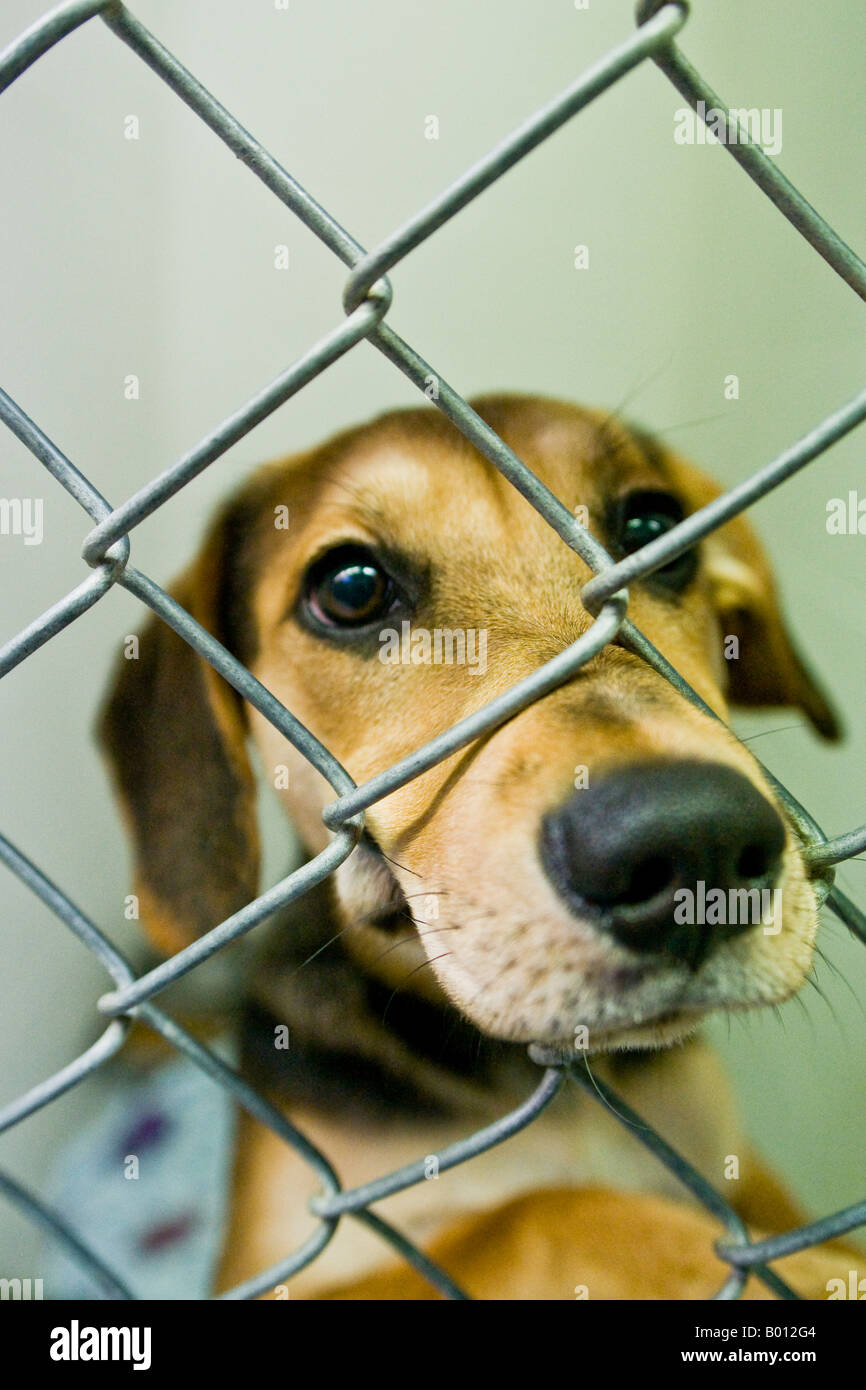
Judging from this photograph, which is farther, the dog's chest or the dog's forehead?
the dog's chest

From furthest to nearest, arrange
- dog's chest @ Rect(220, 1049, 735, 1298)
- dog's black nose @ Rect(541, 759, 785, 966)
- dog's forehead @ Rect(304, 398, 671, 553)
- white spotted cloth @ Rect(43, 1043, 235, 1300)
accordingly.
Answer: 1. white spotted cloth @ Rect(43, 1043, 235, 1300)
2. dog's chest @ Rect(220, 1049, 735, 1298)
3. dog's forehead @ Rect(304, 398, 671, 553)
4. dog's black nose @ Rect(541, 759, 785, 966)

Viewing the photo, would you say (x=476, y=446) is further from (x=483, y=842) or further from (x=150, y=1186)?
(x=150, y=1186)

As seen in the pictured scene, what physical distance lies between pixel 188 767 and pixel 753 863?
1055 mm

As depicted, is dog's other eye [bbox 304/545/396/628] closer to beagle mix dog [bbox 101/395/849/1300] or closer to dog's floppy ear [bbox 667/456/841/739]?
beagle mix dog [bbox 101/395/849/1300]

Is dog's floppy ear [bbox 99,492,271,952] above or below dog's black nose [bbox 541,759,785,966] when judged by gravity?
above

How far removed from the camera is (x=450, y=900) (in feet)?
2.89

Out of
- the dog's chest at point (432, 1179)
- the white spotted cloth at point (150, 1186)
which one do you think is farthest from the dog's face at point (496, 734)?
the white spotted cloth at point (150, 1186)

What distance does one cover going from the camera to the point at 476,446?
702mm

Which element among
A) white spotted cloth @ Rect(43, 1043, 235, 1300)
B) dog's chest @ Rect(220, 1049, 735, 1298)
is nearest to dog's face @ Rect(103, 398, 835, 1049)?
dog's chest @ Rect(220, 1049, 735, 1298)

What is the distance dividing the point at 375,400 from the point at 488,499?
0.73 meters

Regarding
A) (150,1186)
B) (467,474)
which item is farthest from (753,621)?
(150,1186)

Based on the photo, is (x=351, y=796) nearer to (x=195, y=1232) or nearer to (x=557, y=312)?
(x=557, y=312)

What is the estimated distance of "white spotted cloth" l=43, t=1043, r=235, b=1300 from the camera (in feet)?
6.64
